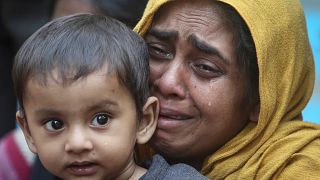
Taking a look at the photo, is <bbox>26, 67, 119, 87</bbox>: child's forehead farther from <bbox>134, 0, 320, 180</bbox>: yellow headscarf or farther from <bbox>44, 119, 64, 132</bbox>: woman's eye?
<bbox>134, 0, 320, 180</bbox>: yellow headscarf

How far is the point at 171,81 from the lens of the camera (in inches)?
117

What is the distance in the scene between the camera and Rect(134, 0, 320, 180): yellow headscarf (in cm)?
295

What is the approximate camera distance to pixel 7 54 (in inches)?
193

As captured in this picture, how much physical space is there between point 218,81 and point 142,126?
15.0 inches

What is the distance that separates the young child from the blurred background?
2.12 metres

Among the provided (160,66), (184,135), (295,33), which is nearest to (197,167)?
(184,135)

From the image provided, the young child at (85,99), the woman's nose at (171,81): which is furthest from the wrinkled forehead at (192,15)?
the young child at (85,99)

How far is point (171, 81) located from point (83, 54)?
0.44 metres

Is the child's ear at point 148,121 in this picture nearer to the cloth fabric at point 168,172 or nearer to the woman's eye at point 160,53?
the cloth fabric at point 168,172

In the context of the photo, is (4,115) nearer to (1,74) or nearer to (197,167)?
(1,74)

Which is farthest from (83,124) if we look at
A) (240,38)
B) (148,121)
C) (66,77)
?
(240,38)

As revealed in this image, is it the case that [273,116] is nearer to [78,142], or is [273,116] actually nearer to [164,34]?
[164,34]

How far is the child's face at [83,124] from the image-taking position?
2.60 m

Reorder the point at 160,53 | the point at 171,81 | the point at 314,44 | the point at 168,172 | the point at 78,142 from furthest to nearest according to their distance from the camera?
the point at 314,44 < the point at 160,53 < the point at 171,81 < the point at 168,172 < the point at 78,142
